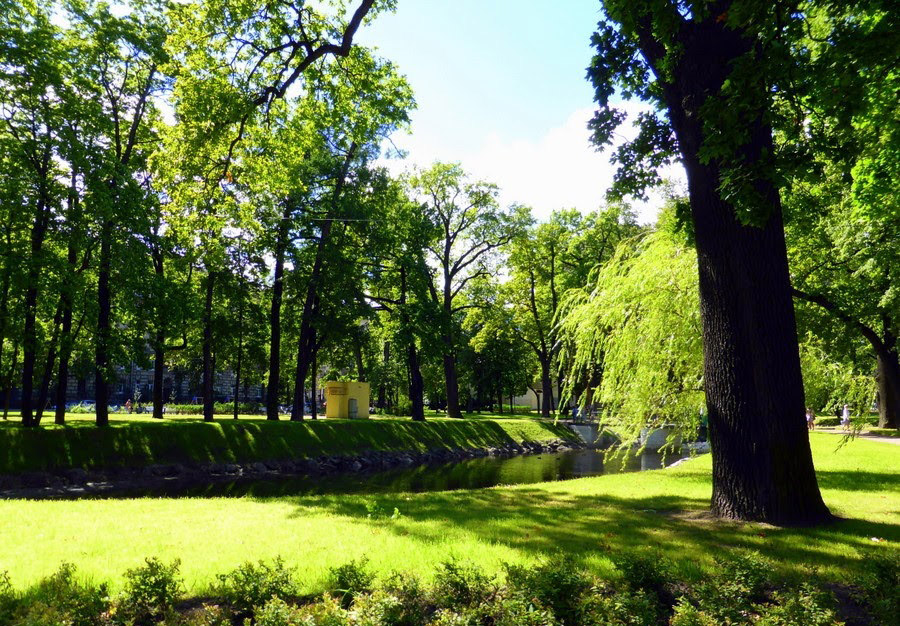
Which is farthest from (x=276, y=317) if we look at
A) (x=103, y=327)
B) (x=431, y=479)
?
(x=431, y=479)

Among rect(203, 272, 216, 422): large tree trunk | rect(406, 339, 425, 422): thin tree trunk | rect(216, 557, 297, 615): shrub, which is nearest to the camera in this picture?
rect(216, 557, 297, 615): shrub

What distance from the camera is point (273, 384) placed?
3212cm

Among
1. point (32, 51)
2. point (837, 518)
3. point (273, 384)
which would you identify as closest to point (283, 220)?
point (273, 384)

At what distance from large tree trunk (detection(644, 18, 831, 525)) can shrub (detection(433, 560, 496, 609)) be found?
4142 mm

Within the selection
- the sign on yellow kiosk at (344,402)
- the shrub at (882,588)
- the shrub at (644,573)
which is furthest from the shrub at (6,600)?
the sign on yellow kiosk at (344,402)

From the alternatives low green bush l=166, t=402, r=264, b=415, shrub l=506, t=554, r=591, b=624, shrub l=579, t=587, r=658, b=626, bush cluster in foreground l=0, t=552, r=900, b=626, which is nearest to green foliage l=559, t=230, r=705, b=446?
bush cluster in foreground l=0, t=552, r=900, b=626

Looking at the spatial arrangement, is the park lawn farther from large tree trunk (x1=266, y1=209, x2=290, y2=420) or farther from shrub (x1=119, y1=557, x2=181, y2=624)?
large tree trunk (x1=266, y1=209, x2=290, y2=420)

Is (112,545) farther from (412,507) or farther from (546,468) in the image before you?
(546,468)

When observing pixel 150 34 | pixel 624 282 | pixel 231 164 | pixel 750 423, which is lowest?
pixel 750 423

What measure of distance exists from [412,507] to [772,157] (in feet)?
23.4

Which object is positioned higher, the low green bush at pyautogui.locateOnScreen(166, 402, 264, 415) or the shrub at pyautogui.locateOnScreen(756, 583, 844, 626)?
the low green bush at pyautogui.locateOnScreen(166, 402, 264, 415)

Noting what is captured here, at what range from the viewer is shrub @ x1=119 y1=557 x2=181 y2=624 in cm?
447

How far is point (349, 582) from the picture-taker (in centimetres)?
498

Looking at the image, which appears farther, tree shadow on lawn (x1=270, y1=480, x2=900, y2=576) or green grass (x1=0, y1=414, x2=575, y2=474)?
green grass (x1=0, y1=414, x2=575, y2=474)
